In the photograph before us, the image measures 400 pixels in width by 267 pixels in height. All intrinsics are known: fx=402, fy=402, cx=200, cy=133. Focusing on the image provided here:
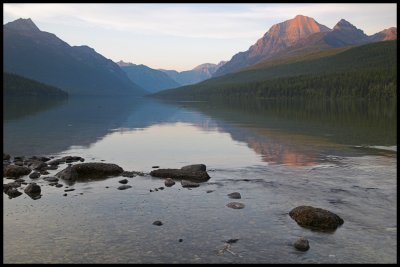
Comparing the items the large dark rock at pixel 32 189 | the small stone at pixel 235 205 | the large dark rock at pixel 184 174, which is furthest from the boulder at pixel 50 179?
the small stone at pixel 235 205

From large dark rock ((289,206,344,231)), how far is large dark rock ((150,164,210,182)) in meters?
11.7

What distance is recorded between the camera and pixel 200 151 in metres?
49.4

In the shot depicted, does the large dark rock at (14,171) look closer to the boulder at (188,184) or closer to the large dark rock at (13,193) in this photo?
the large dark rock at (13,193)

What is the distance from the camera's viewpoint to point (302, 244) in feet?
62.6

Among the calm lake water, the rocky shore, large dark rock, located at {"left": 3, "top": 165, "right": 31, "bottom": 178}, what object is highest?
large dark rock, located at {"left": 3, "top": 165, "right": 31, "bottom": 178}

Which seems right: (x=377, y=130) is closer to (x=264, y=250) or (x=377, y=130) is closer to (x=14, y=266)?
(x=264, y=250)

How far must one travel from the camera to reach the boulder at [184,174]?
33.2m

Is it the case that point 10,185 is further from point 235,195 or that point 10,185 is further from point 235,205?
point 235,205

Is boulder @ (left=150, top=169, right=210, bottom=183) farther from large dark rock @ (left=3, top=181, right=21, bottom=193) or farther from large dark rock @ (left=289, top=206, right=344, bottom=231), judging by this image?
large dark rock @ (left=289, top=206, right=344, bottom=231)

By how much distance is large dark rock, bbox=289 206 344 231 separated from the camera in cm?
2188

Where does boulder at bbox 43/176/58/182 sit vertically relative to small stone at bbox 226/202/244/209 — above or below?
above

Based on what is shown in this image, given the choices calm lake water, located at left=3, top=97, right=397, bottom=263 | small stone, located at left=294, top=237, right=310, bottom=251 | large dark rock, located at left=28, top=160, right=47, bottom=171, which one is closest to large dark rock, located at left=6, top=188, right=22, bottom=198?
calm lake water, located at left=3, top=97, right=397, bottom=263

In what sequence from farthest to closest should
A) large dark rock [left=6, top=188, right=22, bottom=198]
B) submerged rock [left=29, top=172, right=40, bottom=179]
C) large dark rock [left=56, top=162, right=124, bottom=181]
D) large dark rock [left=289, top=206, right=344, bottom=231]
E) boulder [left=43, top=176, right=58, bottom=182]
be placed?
large dark rock [left=56, top=162, right=124, bottom=181], submerged rock [left=29, top=172, right=40, bottom=179], boulder [left=43, top=176, right=58, bottom=182], large dark rock [left=6, top=188, right=22, bottom=198], large dark rock [left=289, top=206, right=344, bottom=231]

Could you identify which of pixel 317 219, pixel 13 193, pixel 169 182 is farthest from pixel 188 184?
pixel 13 193
